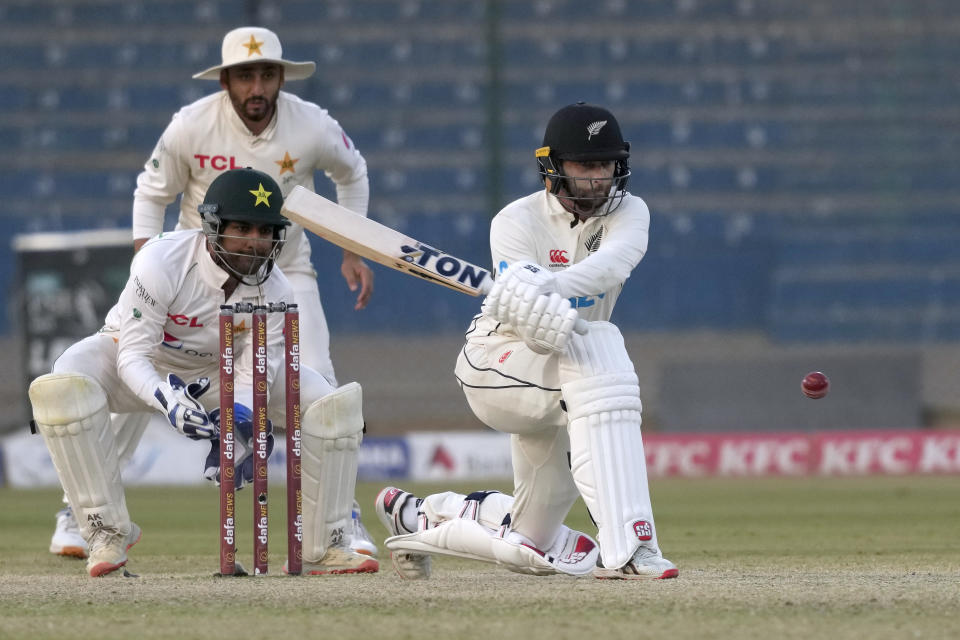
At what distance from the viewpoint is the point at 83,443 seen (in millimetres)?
4219

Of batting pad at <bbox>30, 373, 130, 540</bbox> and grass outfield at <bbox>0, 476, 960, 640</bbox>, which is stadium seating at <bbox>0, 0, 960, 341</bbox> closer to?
grass outfield at <bbox>0, 476, 960, 640</bbox>

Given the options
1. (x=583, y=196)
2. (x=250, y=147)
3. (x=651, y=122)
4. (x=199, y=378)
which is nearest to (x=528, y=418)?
(x=583, y=196)

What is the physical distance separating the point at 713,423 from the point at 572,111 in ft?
25.8

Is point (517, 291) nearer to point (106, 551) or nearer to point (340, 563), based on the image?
point (340, 563)

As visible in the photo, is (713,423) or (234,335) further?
(713,423)

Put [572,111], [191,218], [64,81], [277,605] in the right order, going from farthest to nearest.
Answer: [64,81]
[191,218]
[572,111]
[277,605]

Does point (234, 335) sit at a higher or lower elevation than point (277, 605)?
higher

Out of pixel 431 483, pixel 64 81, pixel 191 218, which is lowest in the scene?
pixel 431 483

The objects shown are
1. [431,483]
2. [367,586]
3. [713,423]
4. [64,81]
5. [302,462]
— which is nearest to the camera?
[367,586]

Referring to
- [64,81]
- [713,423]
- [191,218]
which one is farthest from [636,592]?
[64,81]

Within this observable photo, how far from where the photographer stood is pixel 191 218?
5230 mm

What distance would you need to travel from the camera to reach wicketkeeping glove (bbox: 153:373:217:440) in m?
3.87

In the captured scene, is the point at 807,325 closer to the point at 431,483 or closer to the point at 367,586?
the point at 431,483

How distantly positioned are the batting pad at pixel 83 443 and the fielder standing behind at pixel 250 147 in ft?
2.48
